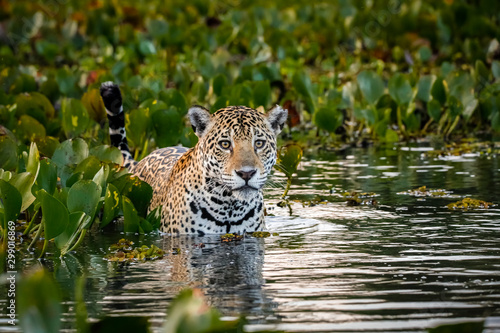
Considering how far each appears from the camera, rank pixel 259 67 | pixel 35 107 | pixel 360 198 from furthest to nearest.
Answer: pixel 259 67, pixel 35 107, pixel 360 198

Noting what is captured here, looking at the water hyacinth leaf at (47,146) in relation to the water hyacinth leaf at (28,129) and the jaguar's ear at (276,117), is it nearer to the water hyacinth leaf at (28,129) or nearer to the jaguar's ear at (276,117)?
the water hyacinth leaf at (28,129)

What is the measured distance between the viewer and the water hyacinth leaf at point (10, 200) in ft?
24.8

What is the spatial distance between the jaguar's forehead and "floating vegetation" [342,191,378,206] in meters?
1.84

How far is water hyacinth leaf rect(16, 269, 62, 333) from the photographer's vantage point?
3.86 m

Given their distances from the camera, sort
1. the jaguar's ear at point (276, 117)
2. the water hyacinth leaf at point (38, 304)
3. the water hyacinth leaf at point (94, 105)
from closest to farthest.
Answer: the water hyacinth leaf at point (38, 304) < the jaguar's ear at point (276, 117) < the water hyacinth leaf at point (94, 105)

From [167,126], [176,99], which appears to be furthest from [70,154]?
[176,99]

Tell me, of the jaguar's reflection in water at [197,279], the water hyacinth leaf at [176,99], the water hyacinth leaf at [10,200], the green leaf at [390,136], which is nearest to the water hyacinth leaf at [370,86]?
the green leaf at [390,136]

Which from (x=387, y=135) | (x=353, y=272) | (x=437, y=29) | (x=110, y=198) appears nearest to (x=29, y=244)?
(x=110, y=198)

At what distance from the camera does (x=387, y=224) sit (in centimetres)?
912

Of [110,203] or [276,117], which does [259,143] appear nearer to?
[276,117]

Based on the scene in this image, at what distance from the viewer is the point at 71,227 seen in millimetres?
7434

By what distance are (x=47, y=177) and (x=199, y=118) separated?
1405 millimetres

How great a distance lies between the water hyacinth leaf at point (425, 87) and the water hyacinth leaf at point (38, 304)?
40.2 feet

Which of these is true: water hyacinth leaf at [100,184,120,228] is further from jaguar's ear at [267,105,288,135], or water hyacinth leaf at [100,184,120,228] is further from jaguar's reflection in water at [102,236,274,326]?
jaguar's ear at [267,105,288,135]
